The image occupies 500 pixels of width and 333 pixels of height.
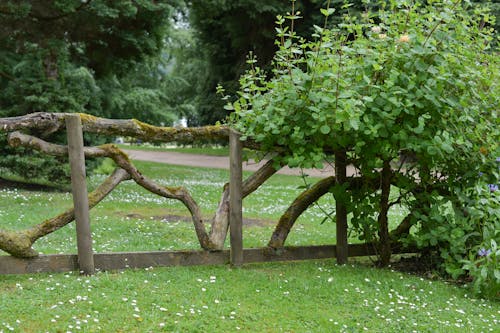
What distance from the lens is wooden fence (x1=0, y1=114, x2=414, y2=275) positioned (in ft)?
16.0

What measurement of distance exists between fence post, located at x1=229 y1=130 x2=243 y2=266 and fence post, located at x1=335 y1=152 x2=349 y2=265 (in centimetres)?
105

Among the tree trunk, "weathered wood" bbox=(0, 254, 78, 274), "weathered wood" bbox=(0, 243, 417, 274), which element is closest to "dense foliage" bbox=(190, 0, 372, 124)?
the tree trunk

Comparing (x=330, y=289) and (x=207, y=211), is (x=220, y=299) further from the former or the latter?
(x=207, y=211)

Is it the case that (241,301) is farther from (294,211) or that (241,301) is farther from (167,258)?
(294,211)

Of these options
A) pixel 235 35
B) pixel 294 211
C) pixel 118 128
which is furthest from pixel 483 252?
pixel 235 35

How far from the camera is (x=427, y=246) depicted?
6215mm

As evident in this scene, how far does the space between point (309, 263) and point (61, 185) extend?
9.34 m

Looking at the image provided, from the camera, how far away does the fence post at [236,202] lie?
218 inches

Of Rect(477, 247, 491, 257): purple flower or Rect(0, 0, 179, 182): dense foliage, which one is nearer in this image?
Rect(477, 247, 491, 257): purple flower

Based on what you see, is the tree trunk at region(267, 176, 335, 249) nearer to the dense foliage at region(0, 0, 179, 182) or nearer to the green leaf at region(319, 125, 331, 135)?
the green leaf at region(319, 125, 331, 135)

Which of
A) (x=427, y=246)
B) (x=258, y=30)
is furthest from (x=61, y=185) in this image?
(x=258, y=30)

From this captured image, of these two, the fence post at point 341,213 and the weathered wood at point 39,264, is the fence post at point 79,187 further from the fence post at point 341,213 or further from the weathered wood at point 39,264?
the fence post at point 341,213

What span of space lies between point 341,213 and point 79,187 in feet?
8.82

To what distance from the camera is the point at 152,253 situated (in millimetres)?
5309
